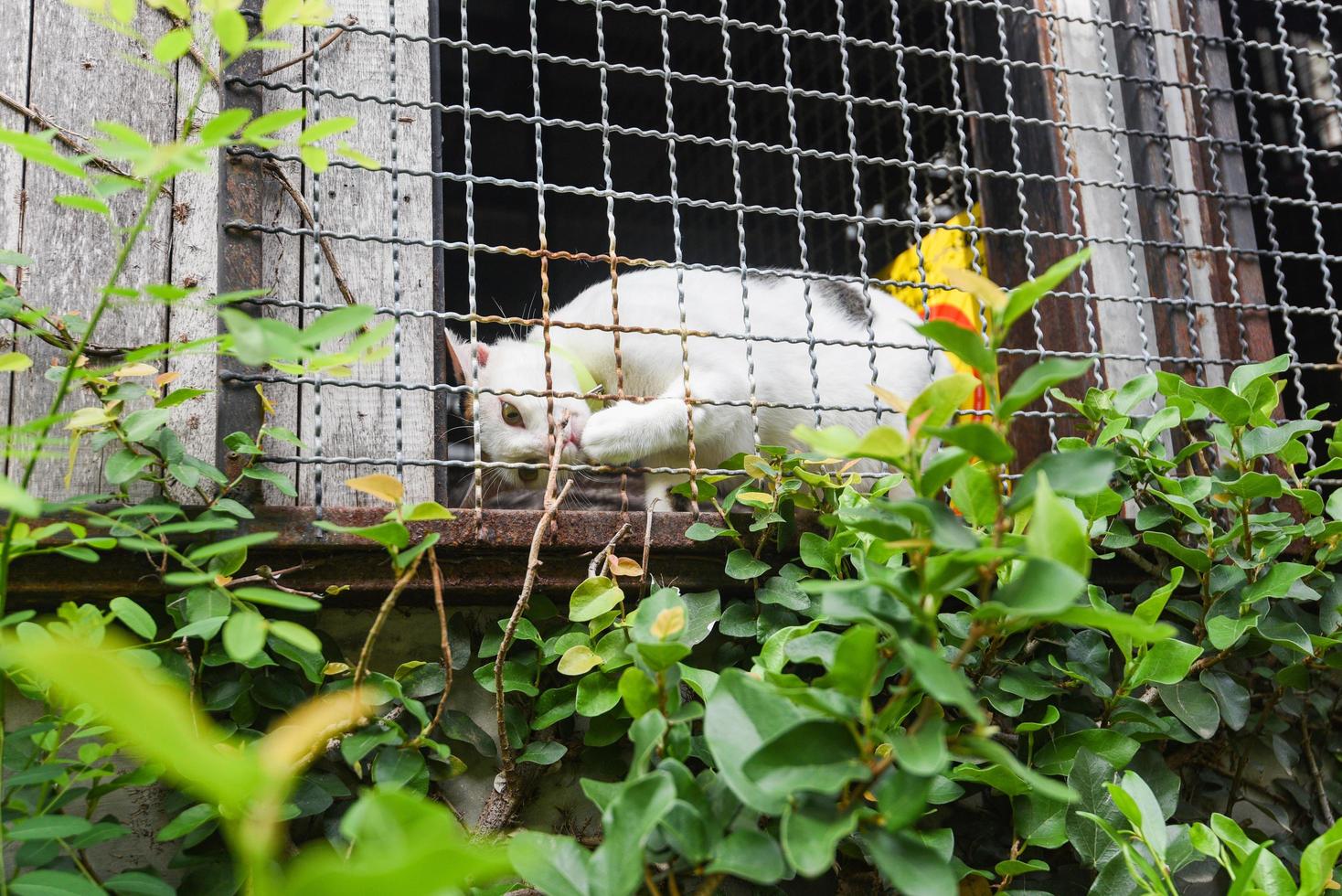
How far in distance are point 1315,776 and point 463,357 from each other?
1.76 m

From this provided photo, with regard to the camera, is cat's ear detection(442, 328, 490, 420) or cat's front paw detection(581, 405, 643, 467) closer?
cat's front paw detection(581, 405, 643, 467)

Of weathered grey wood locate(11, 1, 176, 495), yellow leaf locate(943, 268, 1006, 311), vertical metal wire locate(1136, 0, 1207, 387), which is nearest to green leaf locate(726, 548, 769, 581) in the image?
yellow leaf locate(943, 268, 1006, 311)

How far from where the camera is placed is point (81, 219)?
143 centimetres

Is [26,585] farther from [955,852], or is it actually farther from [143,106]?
[955,852]

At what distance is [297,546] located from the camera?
1.23 m

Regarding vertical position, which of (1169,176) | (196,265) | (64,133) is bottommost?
(196,265)

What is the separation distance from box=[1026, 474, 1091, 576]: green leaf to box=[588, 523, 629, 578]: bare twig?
700 millimetres

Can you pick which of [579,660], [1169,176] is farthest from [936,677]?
[1169,176]

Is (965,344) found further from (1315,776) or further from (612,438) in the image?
(1315,776)

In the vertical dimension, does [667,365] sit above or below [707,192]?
below

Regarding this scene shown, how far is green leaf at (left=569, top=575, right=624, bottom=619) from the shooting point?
1.14 meters

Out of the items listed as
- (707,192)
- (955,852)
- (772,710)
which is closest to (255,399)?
(772,710)

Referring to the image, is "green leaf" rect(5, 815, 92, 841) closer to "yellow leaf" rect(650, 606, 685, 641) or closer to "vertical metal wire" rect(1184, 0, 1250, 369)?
"yellow leaf" rect(650, 606, 685, 641)

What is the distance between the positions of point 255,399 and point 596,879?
90cm
